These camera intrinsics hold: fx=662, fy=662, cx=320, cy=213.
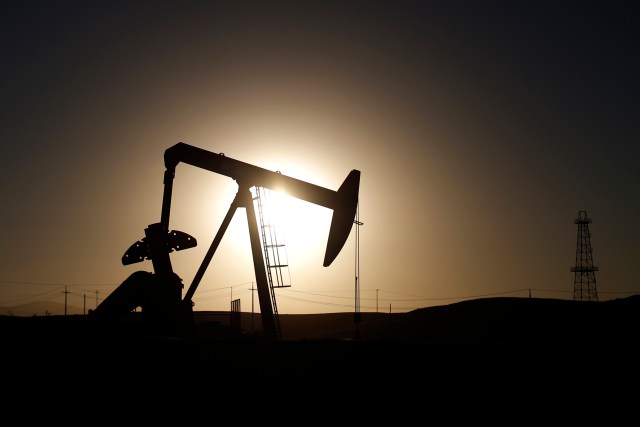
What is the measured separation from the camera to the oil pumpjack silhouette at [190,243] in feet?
46.6

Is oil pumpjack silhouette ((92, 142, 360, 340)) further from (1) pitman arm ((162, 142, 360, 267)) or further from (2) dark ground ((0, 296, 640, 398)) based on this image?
(2) dark ground ((0, 296, 640, 398))

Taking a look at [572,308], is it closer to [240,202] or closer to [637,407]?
[240,202]

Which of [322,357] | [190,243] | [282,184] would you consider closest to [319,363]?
[322,357]

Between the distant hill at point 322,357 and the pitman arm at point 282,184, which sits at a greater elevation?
the pitman arm at point 282,184

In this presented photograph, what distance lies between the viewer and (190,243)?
609 inches

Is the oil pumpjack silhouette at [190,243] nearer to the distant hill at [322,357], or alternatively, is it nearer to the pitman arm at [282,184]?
the pitman arm at [282,184]

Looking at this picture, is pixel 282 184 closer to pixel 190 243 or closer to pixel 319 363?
pixel 190 243

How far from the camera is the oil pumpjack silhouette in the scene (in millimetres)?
14203

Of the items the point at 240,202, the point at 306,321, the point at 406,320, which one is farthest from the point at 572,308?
the point at 306,321

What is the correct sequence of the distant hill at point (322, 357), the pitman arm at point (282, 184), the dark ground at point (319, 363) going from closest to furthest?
the dark ground at point (319, 363) → the distant hill at point (322, 357) → the pitman arm at point (282, 184)

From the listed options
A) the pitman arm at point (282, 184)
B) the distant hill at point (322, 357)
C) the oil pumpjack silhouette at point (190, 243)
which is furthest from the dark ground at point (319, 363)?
the pitman arm at point (282, 184)

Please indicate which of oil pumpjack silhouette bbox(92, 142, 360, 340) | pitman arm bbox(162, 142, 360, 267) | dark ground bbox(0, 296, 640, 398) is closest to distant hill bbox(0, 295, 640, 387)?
dark ground bbox(0, 296, 640, 398)

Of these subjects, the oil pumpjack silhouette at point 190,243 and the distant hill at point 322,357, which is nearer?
the distant hill at point 322,357

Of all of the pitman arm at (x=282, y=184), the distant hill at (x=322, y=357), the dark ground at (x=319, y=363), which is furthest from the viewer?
the pitman arm at (x=282, y=184)
